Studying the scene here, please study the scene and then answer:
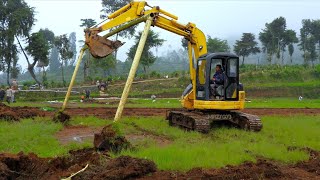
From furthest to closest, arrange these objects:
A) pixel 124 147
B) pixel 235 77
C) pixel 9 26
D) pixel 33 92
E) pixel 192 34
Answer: pixel 9 26
pixel 33 92
pixel 192 34
pixel 235 77
pixel 124 147

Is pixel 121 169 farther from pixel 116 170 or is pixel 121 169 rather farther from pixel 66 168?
pixel 66 168

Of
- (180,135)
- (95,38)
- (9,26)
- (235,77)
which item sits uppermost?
(9,26)

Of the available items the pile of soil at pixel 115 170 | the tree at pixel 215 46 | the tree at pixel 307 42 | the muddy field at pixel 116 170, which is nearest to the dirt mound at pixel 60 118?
the muddy field at pixel 116 170

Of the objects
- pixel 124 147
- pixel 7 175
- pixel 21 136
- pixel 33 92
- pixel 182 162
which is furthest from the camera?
Answer: pixel 33 92

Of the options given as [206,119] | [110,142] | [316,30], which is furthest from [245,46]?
[110,142]

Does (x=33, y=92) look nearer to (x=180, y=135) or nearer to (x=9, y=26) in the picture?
(x=9, y=26)

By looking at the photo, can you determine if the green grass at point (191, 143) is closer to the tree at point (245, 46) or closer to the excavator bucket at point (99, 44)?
the excavator bucket at point (99, 44)

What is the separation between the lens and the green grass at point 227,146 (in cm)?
891

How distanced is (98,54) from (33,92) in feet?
90.8

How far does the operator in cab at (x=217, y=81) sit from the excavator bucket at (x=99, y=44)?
4.11 m

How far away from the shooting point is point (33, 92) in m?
42.4

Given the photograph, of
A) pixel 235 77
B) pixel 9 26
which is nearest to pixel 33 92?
pixel 9 26

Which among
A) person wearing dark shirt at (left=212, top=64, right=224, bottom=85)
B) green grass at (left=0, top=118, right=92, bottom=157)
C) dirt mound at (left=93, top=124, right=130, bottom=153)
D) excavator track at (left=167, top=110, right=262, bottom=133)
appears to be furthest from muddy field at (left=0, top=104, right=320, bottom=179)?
person wearing dark shirt at (left=212, top=64, right=224, bottom=85)

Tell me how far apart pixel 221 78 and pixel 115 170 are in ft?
27.6
